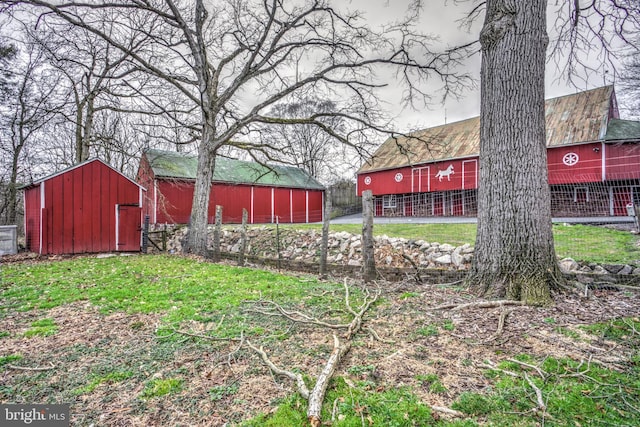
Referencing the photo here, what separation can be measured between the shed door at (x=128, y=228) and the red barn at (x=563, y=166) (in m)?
9.33

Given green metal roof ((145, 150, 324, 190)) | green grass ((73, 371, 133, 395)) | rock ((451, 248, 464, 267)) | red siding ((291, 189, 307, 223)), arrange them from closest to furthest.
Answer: green grass ((73, 371, 133, 395)) → rock ((451, 248, 464, 267)) → green metal roof ((145, 150, 324, 190)) → red siding ((291, 189, 307, 223))

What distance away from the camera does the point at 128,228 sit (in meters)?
11.9

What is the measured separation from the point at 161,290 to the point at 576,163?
18834 millimetres

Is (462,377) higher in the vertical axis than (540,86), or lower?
lower

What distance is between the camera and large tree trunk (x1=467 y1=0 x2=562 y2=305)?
391 cm

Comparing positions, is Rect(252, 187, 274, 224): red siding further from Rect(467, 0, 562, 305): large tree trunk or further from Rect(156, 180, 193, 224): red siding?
Rect(467, 0, 562, 305): large tree trunk

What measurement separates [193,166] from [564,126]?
20966mm

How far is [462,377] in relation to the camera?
226 centimetres

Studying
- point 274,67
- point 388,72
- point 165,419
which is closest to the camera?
point 165,419

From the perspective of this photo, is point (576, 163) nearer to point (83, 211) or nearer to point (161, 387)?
point (161, 387)

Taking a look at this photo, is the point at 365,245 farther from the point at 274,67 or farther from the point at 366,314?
the point at 274,67

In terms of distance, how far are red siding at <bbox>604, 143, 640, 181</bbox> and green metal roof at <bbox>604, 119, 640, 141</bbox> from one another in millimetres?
406

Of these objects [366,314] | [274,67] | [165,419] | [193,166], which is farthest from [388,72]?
[193,166]

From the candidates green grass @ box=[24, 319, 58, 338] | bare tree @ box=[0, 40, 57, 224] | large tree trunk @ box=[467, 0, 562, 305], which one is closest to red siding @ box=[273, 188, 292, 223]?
bare tree @ box=[0, 40, 57, 224]
